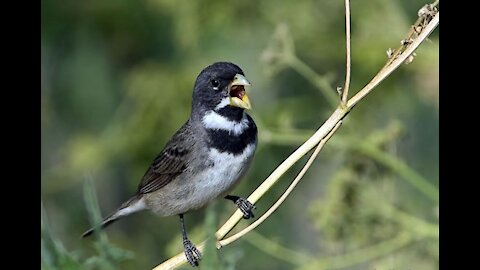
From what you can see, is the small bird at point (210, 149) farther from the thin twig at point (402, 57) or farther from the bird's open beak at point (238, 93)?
the thin twig at point (402, 57)

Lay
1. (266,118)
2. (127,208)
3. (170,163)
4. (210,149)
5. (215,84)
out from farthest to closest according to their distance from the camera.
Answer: (266,118)
(127,208)
(170,163)
(210,149)
(215,84)

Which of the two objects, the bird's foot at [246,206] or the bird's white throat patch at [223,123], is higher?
the bird's white throat patch at [223,123]

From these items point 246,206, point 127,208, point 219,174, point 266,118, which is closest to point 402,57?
point 219,174

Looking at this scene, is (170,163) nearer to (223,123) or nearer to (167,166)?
(167,166)

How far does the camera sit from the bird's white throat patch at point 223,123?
3.09m

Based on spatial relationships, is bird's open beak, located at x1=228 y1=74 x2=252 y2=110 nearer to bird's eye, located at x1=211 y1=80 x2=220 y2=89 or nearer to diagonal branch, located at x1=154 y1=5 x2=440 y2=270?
bird's eye, located at x1=211 y1=80 x2=220 y2=89

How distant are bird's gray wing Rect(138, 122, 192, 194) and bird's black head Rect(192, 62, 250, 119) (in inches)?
7.8

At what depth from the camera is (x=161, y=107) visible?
5008 mm

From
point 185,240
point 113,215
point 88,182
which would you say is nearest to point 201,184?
point 185,240

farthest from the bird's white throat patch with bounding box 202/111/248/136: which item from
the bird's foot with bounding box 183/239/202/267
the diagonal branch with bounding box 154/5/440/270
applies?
the diagonal branch with bounding box 154/5/440/270

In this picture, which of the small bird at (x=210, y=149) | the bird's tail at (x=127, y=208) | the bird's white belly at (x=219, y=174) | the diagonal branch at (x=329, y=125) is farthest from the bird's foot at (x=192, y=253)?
the diagonal branch at (x=329, y=125)

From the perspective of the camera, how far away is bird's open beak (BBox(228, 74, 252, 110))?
2.93 meters

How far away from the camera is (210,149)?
322 centimetres

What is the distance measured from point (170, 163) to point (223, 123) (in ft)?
1.42
